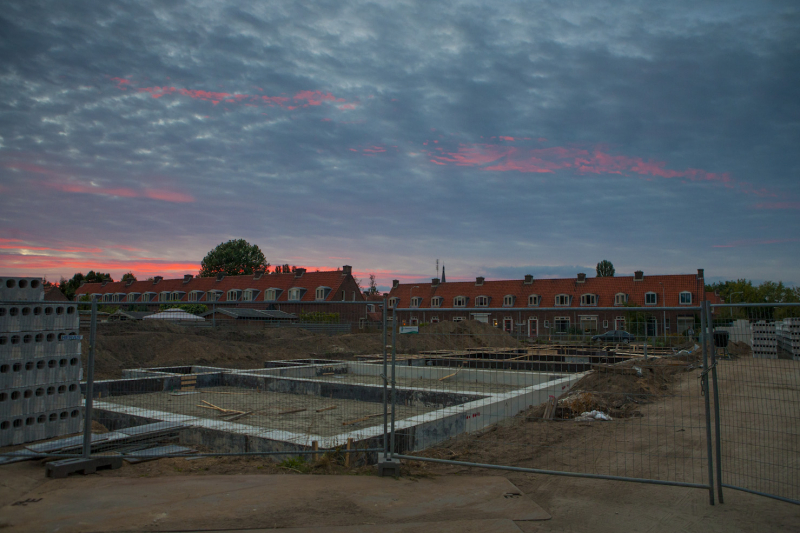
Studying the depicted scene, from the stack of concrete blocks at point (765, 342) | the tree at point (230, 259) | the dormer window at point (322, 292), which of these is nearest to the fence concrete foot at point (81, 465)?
the stack of concrete blocks at point (765, 342)

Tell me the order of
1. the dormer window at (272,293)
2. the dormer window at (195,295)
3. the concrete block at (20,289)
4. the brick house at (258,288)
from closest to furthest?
the concrete block at (20,289) → the brick house at (258,288) → the dormer window at (272,293) → the dormer window at (195,295)

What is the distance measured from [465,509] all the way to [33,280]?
6.97 meters

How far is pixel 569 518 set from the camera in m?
4.74

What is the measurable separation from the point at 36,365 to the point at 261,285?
5927 centimetres

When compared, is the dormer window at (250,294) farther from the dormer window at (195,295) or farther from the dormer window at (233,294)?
the dormer window at (195,295)

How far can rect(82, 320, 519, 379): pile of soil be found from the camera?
843 inches

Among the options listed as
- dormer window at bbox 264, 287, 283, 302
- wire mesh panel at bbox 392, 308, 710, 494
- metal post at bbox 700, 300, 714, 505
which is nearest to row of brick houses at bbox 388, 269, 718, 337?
dormer window at bbox 264, 287, 283, 302

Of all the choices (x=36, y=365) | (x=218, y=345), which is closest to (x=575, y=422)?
(x=36, y=365)

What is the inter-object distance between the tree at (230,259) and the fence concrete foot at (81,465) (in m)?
81.8

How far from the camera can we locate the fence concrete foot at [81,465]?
575cm

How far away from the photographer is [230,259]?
279 ft

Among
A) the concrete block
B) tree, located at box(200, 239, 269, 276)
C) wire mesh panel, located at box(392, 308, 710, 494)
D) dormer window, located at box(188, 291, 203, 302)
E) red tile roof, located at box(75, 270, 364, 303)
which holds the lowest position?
wire mesh panel, located at box(392, 308, 710, 494)

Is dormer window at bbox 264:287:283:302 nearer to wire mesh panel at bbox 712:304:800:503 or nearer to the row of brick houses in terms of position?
the row of brick houses

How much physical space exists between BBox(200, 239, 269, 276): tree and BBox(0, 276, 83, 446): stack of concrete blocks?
7989cm
